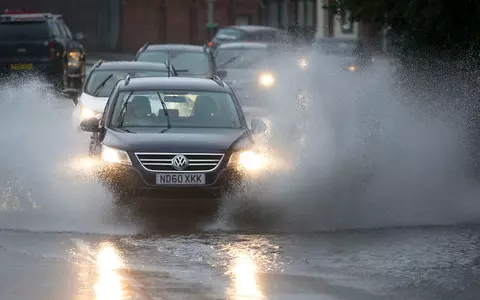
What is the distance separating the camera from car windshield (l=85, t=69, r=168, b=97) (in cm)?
2397

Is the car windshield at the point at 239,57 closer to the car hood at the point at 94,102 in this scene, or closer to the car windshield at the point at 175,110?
the car hood at the point at 94,102

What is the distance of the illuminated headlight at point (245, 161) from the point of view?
1479 centimetres

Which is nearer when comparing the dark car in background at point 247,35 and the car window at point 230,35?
the dark car in background at point 247,35

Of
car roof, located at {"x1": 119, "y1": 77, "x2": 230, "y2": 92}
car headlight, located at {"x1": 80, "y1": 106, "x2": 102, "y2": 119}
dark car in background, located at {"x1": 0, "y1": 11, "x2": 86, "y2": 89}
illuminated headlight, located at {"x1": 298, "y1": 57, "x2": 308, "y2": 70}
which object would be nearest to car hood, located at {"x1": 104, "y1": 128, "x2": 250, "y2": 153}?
car roof, located at {"x1": 119, "y1": 77, "x2": 230, "y2": 92}

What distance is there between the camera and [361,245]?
13047mm

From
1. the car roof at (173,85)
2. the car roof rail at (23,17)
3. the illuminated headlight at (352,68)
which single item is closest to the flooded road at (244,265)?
the car roof at (173,85)

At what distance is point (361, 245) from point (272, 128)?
44.0 ft

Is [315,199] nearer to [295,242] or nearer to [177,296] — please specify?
[295,242]

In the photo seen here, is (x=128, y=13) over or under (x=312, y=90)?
under

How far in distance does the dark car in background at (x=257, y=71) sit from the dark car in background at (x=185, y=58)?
1.16 m

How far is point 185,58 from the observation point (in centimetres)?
3133

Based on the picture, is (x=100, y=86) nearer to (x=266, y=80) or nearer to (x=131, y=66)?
(x=131, y=66)

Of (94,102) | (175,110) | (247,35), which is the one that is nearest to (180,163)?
(175,110)

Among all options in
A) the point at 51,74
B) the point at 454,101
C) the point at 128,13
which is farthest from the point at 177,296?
the point at 128,13
